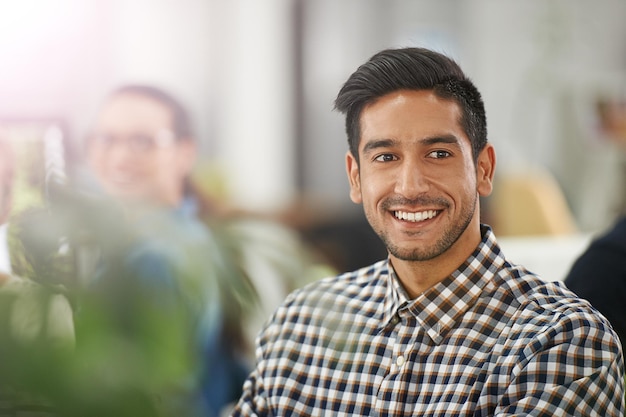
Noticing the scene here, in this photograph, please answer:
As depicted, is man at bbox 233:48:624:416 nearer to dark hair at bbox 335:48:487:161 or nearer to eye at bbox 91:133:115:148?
dark hair at bbox 335:48:487:161

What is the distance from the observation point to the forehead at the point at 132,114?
110cm

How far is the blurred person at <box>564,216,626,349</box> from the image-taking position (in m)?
0.91

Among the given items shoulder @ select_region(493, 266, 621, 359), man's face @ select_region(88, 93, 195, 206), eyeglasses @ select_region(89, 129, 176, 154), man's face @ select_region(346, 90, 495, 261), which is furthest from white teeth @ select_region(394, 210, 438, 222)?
eyeglasses @ select_region(89, 129, 176, 154)

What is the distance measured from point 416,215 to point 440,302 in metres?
0.09

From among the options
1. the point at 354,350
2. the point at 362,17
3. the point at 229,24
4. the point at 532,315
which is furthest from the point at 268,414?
the point at 362,17

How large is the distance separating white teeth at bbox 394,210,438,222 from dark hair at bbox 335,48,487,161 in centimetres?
6

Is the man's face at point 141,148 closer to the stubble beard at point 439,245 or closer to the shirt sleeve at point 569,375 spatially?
the stubble beard at point 439,245

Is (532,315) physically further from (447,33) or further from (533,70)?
(447,33)

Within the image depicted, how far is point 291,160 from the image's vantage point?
3.78 m

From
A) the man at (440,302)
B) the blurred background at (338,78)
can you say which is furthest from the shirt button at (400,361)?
the blurred background at (338,78)

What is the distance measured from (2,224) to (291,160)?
10.0 feet

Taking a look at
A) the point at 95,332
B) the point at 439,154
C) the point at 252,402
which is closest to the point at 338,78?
the point at 252,402

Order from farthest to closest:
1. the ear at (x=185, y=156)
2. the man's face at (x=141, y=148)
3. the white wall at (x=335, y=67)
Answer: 1. the white wall at (x=335, y=67)
2. the ear at (x=185, y=156)
3. the man's face at (x=141, y=148)

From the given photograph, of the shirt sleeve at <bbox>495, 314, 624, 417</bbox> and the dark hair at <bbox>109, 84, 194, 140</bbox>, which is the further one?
the dark hair at <bbox>109, 84, 194, 140</bbox>
